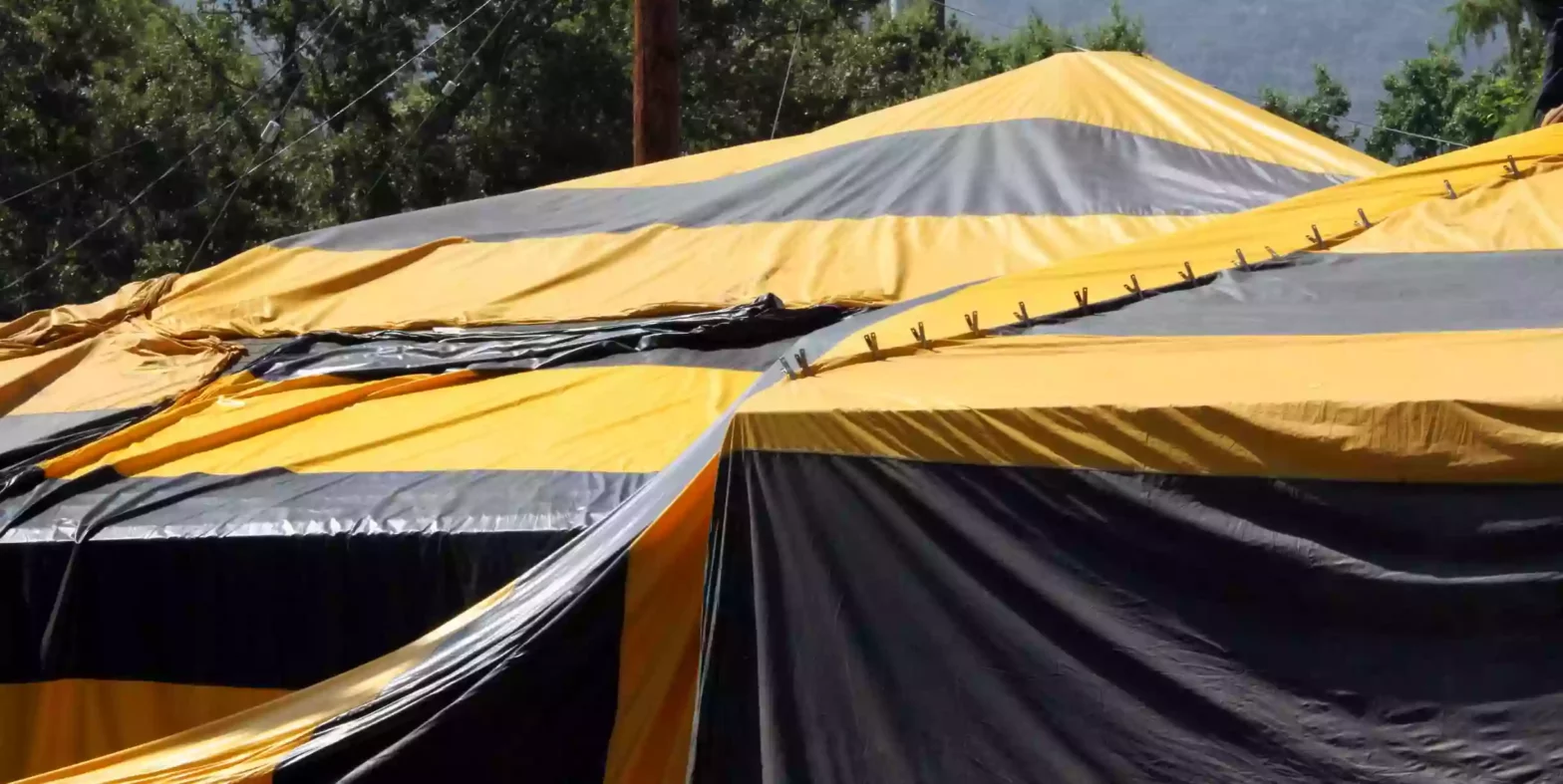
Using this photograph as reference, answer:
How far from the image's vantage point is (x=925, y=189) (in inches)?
218

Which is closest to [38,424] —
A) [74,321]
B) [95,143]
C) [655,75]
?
[74,321]

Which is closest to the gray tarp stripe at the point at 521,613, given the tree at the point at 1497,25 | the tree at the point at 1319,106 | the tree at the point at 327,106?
the tree at the point at 327,106

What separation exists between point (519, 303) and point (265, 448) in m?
1.21

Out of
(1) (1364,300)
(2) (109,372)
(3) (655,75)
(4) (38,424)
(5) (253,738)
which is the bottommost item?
(5) (253,738)

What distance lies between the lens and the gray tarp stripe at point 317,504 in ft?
11.8

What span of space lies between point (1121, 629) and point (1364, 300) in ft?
3.54

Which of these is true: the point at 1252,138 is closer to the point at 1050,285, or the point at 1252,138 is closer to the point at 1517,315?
the point at 1050,285

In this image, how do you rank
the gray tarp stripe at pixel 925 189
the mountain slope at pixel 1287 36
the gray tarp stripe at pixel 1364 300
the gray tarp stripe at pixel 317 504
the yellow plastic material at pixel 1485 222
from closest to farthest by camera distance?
the gray tarp stripe at pixel 1364 300, the yellow plastic material at pixel 1485 222, the gray tarp stripe at pixel 317 504, the gray tarp stripe at pixel 925 189, the mountain slope at pixel 1287 36

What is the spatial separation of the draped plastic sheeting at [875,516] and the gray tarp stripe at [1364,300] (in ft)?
0.05

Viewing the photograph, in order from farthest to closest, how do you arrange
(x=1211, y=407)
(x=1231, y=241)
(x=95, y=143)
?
(x=95, y=143) < (x=1231, y=241) < (x=1211, y=407)

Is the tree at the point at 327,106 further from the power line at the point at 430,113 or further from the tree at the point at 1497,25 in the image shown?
the tree at the point at 1497,25

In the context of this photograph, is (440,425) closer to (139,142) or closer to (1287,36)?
(139,142)

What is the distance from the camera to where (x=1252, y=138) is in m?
5.50

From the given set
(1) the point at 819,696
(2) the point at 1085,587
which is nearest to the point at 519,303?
(1) the point at 819,696
